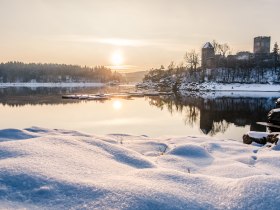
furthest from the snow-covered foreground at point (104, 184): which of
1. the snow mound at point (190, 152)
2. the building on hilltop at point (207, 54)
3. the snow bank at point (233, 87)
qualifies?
the building on hilltop at point (207, 54)

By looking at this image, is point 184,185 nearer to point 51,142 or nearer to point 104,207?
point 104,207

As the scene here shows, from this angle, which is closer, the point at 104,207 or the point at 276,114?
the point at 104,207

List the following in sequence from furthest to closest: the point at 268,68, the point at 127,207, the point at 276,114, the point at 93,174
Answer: the point at 268,68, the point at 276,114, the point at 93,174, the point at 127,207

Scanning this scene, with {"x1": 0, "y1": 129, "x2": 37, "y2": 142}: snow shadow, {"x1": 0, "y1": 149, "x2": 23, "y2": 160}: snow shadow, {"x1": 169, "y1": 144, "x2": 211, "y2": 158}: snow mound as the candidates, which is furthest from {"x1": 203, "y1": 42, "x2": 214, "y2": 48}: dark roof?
{"x1": 0, "y1": 149, "x2": 23, "y2": 160}: snow shadow

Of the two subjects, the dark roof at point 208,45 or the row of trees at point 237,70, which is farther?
the dark roof at point 208,45

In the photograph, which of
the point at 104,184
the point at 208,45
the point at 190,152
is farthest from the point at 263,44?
the point at 104,184

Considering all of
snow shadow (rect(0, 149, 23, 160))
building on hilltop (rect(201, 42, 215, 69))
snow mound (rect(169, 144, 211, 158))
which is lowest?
snow mound (rect(169, 144, 211, 158))

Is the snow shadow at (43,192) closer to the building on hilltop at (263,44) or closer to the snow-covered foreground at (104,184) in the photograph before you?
the snow-covered foreground at (104,184)

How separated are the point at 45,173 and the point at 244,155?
649cm

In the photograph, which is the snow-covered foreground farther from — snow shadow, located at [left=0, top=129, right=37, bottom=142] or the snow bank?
the snow bank

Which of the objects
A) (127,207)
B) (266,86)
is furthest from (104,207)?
(266,86)

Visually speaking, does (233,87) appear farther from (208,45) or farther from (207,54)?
(208,45)

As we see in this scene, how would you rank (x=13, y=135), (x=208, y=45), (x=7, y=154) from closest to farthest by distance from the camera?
(x=7, y=154) → (x=13, y=135) → (x=208, y=45)

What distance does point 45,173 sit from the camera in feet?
13.2
